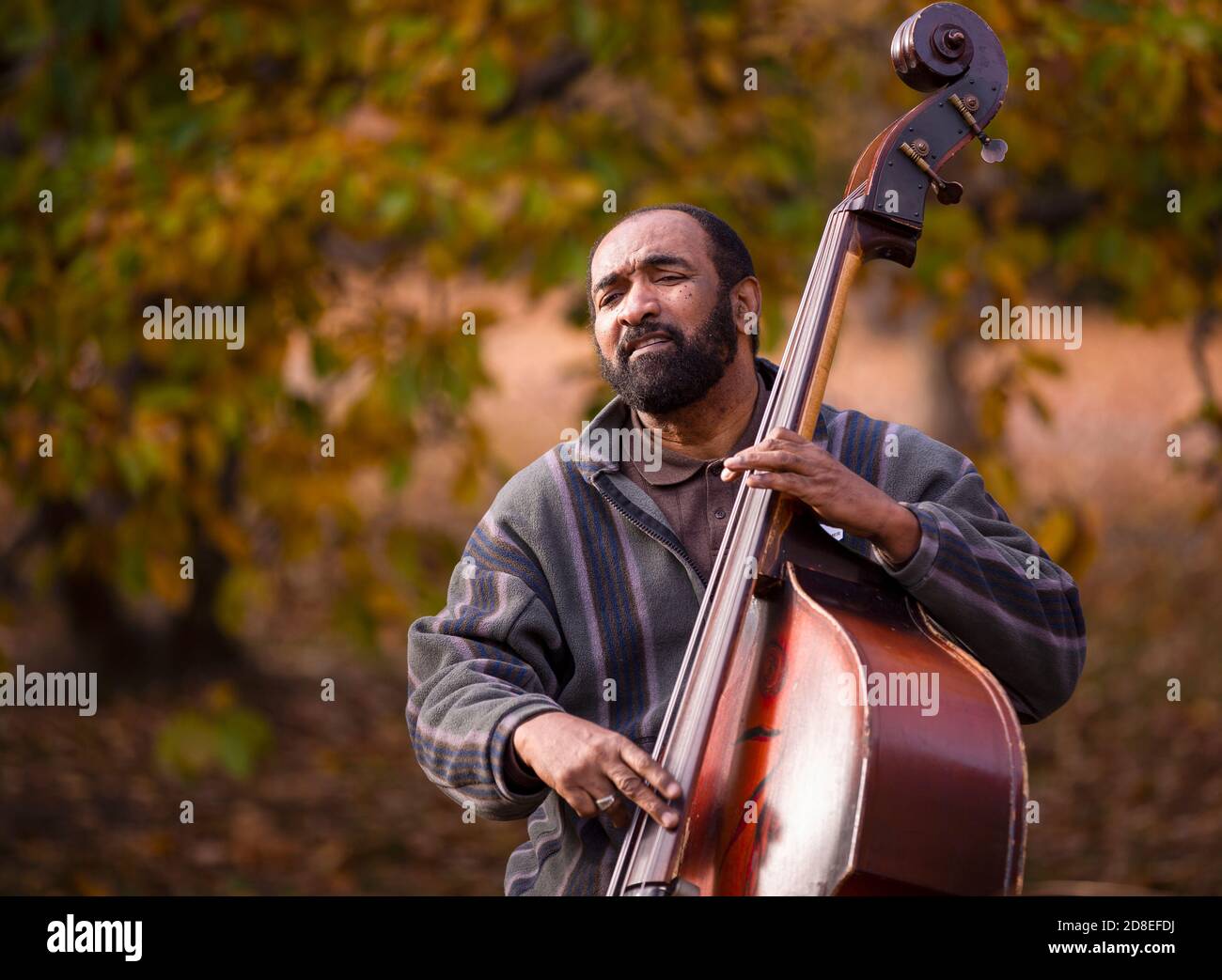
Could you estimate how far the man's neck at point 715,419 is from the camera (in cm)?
245

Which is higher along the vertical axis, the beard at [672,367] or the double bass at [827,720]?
the beard at [672,367]

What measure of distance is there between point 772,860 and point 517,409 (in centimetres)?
1075

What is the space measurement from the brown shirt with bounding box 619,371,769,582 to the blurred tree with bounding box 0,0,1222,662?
1741 mm

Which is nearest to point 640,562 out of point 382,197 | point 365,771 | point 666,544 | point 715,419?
point 666,544

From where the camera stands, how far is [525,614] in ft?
7.75

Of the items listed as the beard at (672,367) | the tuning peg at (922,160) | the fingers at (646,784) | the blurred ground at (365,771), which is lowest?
the blurred ground at (365,771)

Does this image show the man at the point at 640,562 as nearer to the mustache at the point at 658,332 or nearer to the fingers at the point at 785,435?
the mustache at the point at 658,332

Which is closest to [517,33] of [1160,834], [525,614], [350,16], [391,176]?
[350,16]

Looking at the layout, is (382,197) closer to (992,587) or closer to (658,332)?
(658,332)

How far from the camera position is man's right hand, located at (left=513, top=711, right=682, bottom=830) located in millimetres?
2043

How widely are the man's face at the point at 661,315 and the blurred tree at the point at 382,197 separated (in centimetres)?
169

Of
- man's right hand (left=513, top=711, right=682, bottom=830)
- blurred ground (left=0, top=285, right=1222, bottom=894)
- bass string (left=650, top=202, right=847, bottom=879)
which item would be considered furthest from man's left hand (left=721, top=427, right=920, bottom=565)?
blurred ground (left=0, top=285, right=1222, bottom=894)

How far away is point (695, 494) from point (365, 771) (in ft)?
17.3

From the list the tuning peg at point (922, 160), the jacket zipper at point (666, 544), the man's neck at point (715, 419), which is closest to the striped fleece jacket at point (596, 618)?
the jacket zipper at point (666, 544)
